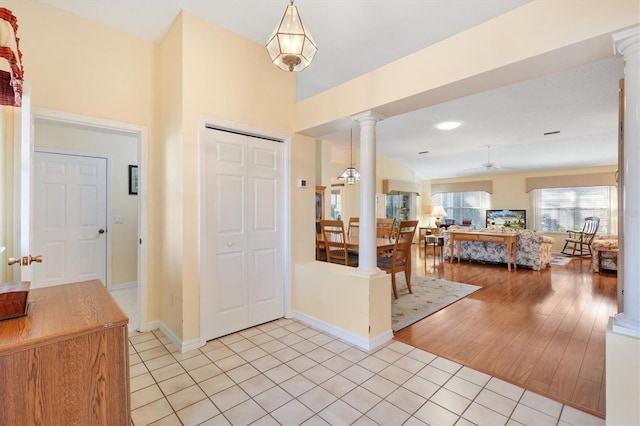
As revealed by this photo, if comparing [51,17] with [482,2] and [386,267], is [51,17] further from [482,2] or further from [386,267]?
[386,267]

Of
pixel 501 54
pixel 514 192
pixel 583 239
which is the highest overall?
pixel 501 54

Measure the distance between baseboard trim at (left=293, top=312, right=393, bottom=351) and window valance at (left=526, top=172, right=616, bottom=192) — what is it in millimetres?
8097

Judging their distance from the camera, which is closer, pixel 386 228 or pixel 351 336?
pixel 351 336

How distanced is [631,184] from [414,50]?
2.24 m

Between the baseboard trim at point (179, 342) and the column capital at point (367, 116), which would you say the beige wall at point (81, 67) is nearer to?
the baseboard trim at point (179, 342)

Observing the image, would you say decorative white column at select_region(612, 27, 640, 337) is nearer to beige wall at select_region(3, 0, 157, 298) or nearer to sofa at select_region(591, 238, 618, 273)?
beige wall at select_region(3, 0, 157, 298)

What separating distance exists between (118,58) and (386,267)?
427 cm

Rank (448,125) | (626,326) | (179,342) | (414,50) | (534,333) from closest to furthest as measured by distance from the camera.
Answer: (626,326), (179,342), (534,333), (414,50), (448,125)

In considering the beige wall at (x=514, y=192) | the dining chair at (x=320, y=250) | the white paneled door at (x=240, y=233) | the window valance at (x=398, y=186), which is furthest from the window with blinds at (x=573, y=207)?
the white paneled door at (x=240, y=233)

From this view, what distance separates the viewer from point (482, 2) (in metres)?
2.29

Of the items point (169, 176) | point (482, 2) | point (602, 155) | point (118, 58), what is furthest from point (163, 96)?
point (602, 155)

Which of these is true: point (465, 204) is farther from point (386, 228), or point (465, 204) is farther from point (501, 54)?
point (501, 54)

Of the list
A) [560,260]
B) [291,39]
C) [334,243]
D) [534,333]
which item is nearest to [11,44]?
[291,39]

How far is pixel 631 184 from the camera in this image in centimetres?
145
